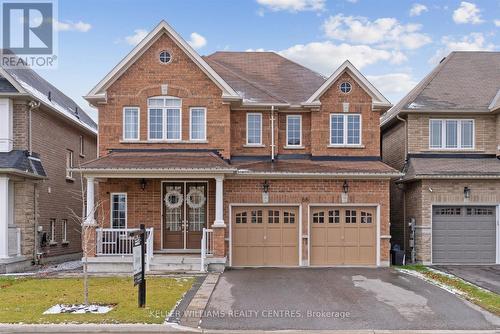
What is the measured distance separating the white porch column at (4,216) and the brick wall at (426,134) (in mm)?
14914

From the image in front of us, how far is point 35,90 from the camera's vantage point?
73.0 feet

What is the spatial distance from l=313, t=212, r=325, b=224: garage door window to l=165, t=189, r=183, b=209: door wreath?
494 cm

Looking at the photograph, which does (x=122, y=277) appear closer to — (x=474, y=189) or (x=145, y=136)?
(x=145, y=136)

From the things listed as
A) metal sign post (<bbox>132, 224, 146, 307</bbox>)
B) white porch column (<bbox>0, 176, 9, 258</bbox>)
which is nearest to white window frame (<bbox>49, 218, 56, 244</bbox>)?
white porch column (<bbox>0, 176, 9, 258</bbox>)

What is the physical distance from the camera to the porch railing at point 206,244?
60.4 feet

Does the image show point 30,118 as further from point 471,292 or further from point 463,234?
point 463,234

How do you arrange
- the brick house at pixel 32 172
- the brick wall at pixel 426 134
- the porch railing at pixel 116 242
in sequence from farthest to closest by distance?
1. the brick wall at pixel 426 134
2. the brick house at pixel 32 172
3. the porch railing at pixel 116 242

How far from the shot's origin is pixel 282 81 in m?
24.2

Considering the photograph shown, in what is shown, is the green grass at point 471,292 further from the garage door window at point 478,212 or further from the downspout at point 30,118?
the downspout at point 30,118

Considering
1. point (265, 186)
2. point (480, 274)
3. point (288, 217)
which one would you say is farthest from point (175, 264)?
point (480, 274)

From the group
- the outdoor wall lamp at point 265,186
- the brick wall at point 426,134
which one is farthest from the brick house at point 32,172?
the brick wall at point 426,134

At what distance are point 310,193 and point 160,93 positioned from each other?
653 centimetres

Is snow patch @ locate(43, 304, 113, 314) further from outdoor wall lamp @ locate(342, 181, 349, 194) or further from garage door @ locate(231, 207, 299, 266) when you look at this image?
outdoor wall lamp @ locate(342, 181, 349, 194)

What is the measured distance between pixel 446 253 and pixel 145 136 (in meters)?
12.0
